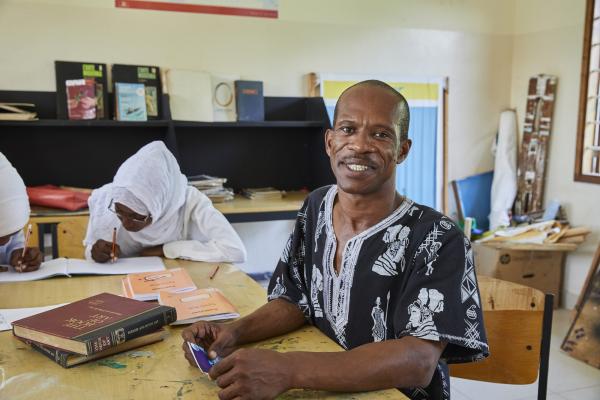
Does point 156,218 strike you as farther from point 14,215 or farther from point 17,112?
point 17,112

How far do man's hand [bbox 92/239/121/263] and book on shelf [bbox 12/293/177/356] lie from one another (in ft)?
2.46

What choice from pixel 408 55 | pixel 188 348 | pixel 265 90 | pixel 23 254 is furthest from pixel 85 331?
pixel 408 55

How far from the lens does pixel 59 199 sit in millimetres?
3314

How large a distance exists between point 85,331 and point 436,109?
3.84 metres

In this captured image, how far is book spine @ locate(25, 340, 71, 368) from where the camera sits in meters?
1.17

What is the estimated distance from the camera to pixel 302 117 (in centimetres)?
427

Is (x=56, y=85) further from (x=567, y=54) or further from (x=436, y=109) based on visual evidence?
(x=567, y=54)

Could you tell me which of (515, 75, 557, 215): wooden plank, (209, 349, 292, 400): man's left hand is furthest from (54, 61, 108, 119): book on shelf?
(515, 75, 557, 215): wooden plank

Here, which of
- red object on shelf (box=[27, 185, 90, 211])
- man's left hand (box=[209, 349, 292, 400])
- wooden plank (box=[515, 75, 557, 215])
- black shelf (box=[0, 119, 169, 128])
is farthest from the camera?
wooden plank (box=[515, 75, 557, 215])

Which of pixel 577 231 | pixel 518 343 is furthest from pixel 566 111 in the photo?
pixel 518 343

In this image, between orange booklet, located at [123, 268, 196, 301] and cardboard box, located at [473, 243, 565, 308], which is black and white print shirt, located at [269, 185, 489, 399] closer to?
orange booklet, located at [123, 268, 196, 301]

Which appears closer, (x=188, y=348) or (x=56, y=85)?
(x=188, y=348)

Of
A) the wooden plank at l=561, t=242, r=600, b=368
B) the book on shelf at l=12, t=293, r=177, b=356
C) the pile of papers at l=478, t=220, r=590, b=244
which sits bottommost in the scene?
the wooden plank at l=561, t=242, r=600, b=368

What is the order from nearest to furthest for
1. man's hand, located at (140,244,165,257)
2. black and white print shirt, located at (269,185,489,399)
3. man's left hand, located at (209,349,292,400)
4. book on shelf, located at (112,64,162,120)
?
1. man's left hand, located at (209,349,292,400)
2. black and white print shirt, located at (269,185,489,399)
3. man's hand, located at (140,244,165,257)
4. book on shelf, located at (112,64,162,120)
